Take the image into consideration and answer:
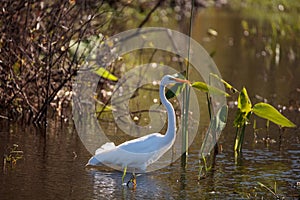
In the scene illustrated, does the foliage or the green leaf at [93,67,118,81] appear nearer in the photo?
the foliage

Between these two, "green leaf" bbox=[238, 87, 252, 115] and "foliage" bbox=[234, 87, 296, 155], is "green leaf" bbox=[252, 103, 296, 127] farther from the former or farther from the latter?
"green leaf" bbox=[238, 87, 252, 115]

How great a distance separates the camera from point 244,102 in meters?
7.16

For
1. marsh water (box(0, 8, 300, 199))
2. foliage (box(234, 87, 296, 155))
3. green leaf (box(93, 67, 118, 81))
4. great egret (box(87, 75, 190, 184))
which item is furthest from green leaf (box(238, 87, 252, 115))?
green leaf (box(93, 67, 118, 81))

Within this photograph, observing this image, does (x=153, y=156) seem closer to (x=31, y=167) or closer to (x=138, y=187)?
(x=138, y=187)

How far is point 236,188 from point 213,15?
1590 centimetres

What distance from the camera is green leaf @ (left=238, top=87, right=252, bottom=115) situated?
281 inches

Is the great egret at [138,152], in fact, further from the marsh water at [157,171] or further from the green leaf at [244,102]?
the green leaf at [244,102]

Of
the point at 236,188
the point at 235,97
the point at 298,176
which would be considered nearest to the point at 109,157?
the point at 236,188

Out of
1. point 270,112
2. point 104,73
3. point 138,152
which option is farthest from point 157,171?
point 104,73

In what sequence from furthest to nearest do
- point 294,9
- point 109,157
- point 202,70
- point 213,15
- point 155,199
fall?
point 213,15, point 294,9, point 202,70, point 109,157, point 155,199

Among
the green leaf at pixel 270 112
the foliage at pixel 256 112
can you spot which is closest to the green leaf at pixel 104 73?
the foliage at pixel 256 112

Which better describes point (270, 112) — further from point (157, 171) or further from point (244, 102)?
point (157, 171)

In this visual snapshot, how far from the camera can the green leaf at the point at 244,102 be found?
713cm

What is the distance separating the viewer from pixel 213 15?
21875 mm
